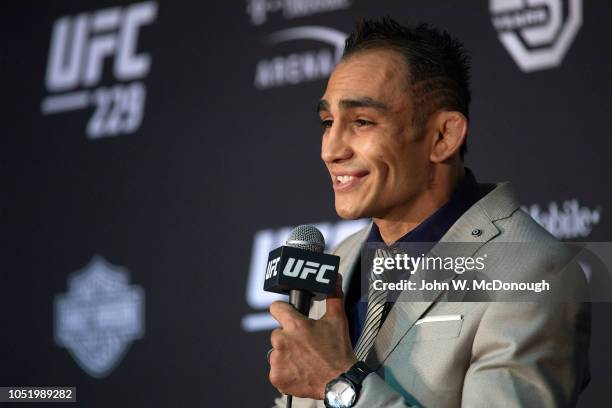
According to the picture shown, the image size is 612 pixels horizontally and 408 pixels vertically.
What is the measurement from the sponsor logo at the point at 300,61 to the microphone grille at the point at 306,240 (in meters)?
1.76

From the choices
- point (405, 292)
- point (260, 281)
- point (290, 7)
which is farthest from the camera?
point (290, 7)

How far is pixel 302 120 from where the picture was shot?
390 cm

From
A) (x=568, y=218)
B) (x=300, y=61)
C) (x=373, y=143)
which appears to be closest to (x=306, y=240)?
(x=373, y=143)

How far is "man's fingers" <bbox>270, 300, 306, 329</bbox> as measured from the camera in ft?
6.42

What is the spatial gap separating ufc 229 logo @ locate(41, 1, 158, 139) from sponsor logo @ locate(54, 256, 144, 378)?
2.15ft

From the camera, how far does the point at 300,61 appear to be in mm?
3895

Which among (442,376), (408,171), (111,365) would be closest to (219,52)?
(111,365)

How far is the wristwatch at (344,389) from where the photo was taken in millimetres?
1975

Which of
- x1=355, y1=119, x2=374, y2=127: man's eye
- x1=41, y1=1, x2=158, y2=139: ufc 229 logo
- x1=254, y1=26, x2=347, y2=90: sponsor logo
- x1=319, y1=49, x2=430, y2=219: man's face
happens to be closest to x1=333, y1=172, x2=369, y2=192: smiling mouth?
x1=319, y1=49, x2=430, y2=219: man's face

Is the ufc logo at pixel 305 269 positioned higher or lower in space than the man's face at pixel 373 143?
lower

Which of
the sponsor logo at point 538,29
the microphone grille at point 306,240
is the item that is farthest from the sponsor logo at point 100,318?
the microphone grille at point 306,240

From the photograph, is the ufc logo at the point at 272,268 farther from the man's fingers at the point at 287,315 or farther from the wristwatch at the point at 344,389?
the wristwatch at the point at 344,389

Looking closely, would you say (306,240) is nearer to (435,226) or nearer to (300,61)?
(435,226)

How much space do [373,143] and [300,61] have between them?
5.28 feet
